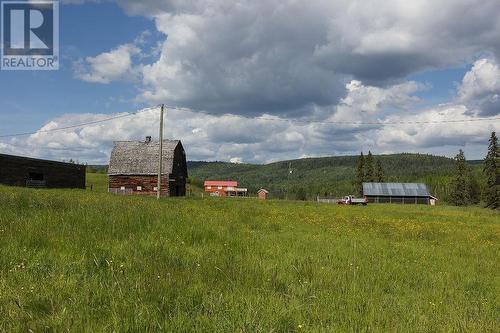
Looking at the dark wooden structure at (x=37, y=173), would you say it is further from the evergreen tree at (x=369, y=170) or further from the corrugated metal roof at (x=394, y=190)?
the evergreen tree at (x=369, y=170)

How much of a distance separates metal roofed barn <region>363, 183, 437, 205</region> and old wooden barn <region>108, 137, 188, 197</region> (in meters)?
54.6

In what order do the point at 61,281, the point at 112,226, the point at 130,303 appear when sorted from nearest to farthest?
the point at 130,303 → the point at 61,281 → the point at 112,226

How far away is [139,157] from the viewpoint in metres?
59.1

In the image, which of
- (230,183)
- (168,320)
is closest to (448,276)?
(168,320)

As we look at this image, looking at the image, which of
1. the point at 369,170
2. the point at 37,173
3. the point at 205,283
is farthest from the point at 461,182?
the point at 205,283

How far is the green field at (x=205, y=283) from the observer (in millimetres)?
4227

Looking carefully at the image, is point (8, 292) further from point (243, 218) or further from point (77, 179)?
point (77, 179)

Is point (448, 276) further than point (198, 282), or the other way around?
point (448, 276)

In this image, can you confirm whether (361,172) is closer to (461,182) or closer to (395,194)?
(395,194)

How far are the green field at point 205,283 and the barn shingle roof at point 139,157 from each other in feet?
159

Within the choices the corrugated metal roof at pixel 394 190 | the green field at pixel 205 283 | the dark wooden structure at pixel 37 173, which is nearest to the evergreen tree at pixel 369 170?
the corrugated metal roof at pixel 394 190

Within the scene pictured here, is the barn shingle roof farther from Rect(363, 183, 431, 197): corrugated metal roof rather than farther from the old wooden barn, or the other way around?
Rect(363, 183, 431, 197): corrugated metal roof

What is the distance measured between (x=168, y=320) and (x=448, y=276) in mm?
6163

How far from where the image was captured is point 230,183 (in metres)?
143
